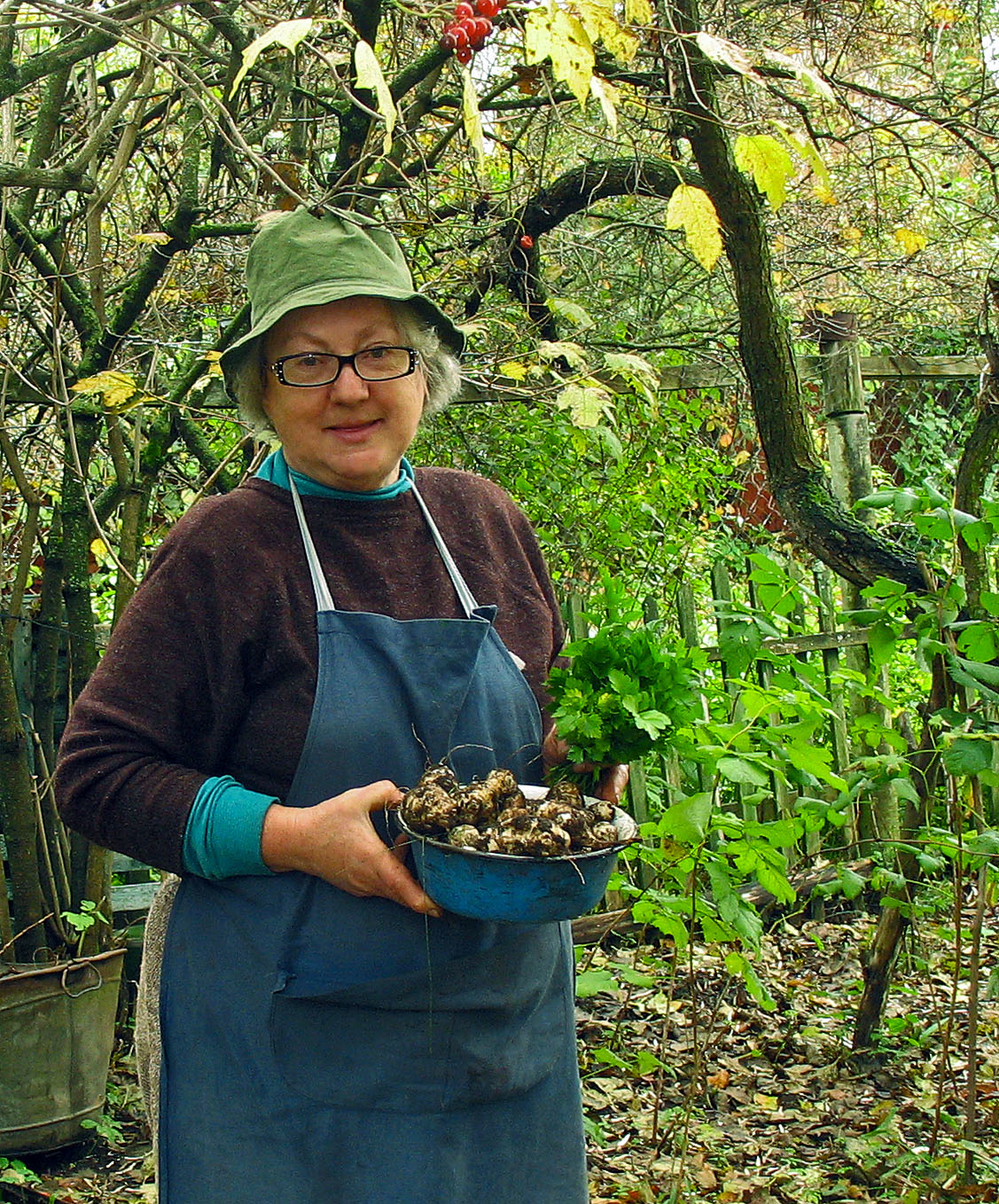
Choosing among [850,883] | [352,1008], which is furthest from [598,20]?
[850,883]

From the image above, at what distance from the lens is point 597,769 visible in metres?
1.75

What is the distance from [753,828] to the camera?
2.50 metres

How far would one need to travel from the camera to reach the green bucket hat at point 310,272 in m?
1.76

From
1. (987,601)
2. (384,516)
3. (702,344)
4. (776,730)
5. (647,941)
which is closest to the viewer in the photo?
(384,516)

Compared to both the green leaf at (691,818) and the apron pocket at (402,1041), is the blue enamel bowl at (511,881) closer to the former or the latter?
the apron pocket at (402,1041)

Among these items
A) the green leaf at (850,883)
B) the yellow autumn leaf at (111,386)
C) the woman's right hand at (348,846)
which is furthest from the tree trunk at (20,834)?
the green leaf at (850,883)

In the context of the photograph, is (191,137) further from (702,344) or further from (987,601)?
(987,601)

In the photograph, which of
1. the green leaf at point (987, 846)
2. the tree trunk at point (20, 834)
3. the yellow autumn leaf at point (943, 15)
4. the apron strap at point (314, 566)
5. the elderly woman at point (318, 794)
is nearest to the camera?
the elderly woman at point (318, 794)

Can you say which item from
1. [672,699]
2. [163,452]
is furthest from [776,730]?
[163,452]

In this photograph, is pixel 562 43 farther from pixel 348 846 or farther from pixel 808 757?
pixel 808 757

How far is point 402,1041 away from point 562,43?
1.43 metres

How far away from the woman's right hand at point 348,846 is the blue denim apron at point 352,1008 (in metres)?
0.10

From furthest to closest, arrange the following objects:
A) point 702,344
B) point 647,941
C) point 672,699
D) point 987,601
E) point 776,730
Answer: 1. point 702,344
2. point 647,941
3. point 776,730
4. point 987,601
5. point 672,699

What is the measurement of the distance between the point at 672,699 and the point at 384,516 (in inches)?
21.1
